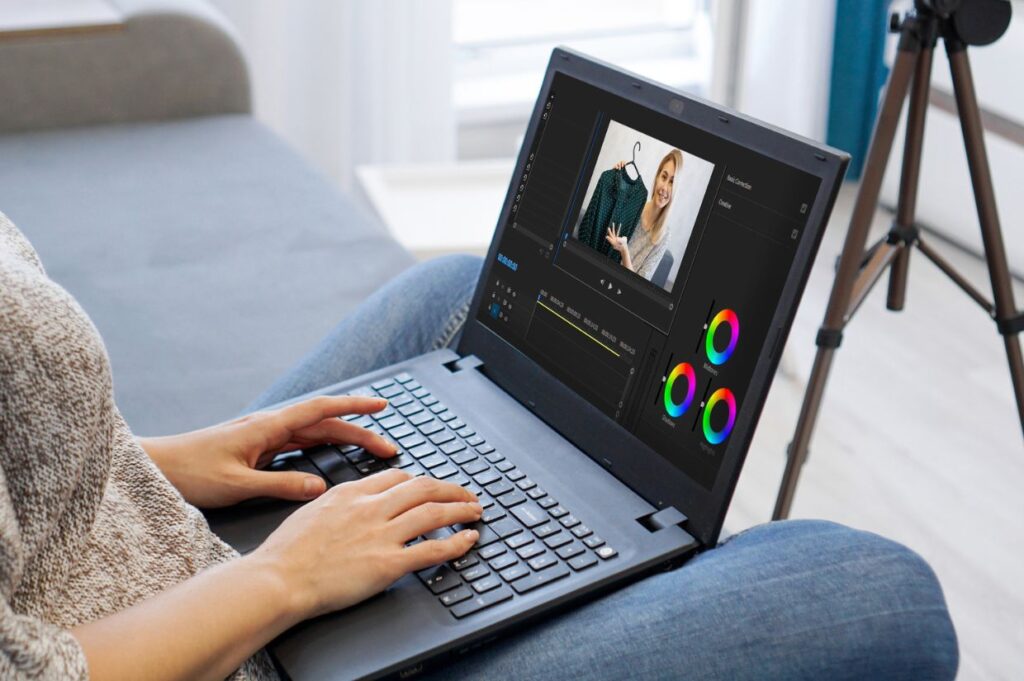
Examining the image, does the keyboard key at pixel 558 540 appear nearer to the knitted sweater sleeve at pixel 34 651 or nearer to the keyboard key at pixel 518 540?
the keyboard key at pixel 518 540

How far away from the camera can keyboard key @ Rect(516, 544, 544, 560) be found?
0.74 m

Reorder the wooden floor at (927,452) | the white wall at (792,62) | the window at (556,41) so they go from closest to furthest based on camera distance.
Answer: the wooden floor at (927,452) < the white wall at (792,62) < the window at (556,41)

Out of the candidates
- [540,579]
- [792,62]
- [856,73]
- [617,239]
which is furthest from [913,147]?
[856,73]

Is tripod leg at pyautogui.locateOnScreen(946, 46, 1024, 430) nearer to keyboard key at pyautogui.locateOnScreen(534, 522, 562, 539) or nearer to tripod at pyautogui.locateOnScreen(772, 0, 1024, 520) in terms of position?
tripod at pyautogui.locateOnScreen(772, 0, 1024, 520)

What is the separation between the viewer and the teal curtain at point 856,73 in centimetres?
294

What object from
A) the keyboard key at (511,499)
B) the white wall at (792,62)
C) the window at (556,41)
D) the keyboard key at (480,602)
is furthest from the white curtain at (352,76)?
the keyboard key at (480,602)

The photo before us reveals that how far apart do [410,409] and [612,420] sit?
17 centimetres

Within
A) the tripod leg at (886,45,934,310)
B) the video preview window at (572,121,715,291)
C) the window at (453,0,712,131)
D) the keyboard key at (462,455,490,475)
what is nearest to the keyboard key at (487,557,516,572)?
the keyboard key at (462,455,490,475)

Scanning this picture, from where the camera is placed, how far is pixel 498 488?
0.82m

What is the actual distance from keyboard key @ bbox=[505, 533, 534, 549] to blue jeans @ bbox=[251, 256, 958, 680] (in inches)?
2.2

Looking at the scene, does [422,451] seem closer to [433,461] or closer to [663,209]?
[433,461]

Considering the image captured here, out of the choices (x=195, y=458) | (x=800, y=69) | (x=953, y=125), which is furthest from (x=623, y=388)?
(x=800, y=69)

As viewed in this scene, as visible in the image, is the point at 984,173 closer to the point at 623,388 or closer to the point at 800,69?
the point at 623,388

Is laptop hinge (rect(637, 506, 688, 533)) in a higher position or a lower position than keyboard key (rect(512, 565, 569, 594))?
higher
